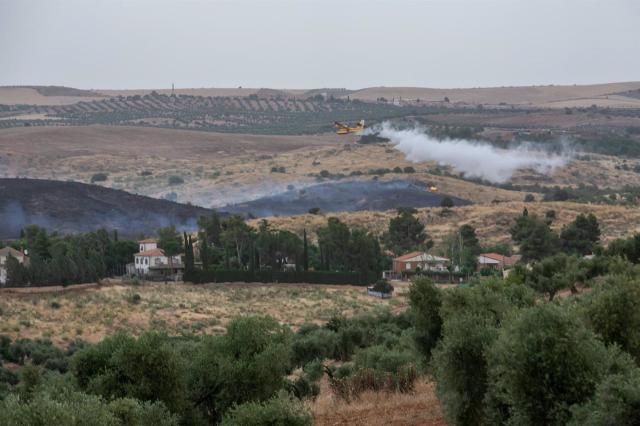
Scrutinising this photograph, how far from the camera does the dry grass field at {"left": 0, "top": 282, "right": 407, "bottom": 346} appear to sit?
69.2m

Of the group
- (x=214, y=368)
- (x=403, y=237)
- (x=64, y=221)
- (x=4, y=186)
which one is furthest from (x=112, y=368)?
(x=4, y=186)

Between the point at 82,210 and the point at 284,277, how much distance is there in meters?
58.5

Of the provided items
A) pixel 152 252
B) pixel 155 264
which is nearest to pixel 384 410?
pixel 155 264

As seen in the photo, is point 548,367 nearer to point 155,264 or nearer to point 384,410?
point 384,410

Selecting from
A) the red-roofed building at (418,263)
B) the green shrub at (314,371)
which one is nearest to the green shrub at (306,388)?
the green shrub at (314,371)

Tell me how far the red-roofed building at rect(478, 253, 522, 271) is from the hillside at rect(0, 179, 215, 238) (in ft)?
149

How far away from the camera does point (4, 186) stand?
157375 millimetres

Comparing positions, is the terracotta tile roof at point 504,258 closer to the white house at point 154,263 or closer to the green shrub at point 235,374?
the white house at point 154,263

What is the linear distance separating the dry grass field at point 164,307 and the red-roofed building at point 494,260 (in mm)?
8663

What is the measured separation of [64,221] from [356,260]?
53.1m

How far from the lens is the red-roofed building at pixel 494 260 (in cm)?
9181

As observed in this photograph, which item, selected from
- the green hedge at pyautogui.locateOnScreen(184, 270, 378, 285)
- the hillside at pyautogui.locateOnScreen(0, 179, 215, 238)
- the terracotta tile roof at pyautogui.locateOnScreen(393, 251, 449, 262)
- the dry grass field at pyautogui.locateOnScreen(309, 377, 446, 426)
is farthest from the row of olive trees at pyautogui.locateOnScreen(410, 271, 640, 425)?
the hillside at pyautogui.locateOnScreen(0, 179, 215, 238)

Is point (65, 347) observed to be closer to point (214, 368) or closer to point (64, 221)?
point (214, 368)

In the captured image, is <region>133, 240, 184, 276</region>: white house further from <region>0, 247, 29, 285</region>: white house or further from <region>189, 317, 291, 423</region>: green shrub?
<region>189, 317, 291, 423</region>: green shrub
